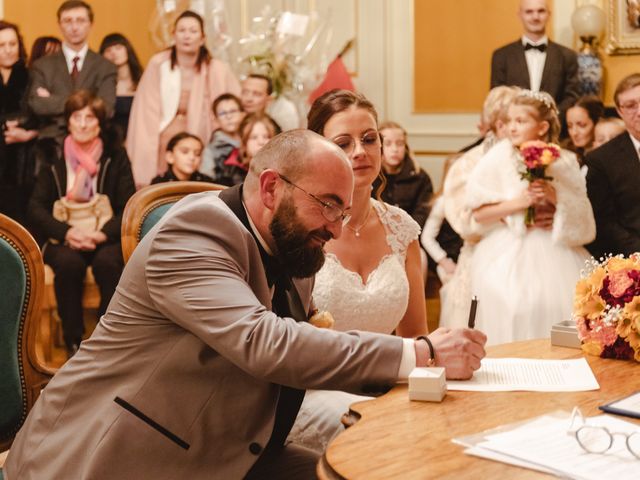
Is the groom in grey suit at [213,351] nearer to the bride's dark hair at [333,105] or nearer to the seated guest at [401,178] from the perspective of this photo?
the bride's dark hair at [333,105]

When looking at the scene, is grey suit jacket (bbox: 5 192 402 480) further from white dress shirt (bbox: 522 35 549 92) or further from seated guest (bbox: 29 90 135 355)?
white dress shirt (bbox: 522 35 549 92)

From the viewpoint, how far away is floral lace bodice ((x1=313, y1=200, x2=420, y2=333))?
2928 mm

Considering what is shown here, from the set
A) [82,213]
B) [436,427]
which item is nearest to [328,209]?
[436,427]

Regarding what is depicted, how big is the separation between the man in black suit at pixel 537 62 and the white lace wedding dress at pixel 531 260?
234 centimetres

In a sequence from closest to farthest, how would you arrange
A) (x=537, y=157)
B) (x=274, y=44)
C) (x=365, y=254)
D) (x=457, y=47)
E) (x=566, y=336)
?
(x=566, y=336), (x=365, y=254), (x=537, y=157), (x=274, y=44), (x=457, y=47)

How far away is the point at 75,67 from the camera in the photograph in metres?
6.15

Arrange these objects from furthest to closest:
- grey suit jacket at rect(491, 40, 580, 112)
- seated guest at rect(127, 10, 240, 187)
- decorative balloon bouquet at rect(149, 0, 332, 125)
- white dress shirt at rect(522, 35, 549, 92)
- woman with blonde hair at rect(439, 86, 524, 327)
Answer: decorative balloon bouquet at rect(149, 0, 332, 125), white dress shirt at rect(522, 35, 549, 92), grey suit jacket at rect(491, 40, 580, 112), seated guest at rect(127, 10, 240, 187), woman with blonde hair at rect(439, 86, 524, 327)

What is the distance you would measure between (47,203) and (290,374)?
3.93m

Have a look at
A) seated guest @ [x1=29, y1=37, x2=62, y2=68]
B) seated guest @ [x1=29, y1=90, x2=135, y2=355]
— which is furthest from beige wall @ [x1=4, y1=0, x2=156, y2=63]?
seated guest @ [x1=29, y1=90, x2=135, y2=355]

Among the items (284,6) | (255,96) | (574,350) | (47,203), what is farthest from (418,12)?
(574,350)

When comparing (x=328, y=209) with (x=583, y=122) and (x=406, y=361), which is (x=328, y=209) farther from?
(x=583, y=122)

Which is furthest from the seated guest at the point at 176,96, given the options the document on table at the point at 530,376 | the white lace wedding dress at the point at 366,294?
the document on table at the point at 530,376

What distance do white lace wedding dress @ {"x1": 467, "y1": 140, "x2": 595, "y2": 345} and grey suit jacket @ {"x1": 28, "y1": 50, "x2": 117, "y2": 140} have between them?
268cm

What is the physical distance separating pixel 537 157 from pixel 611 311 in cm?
216
